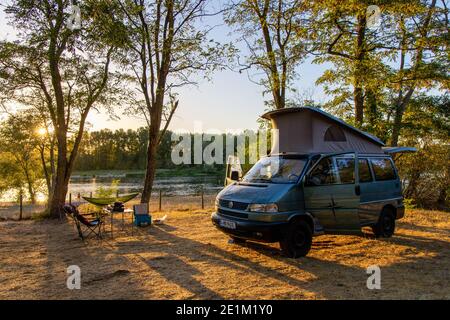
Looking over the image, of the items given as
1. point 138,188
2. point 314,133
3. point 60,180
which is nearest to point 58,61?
point 60,180

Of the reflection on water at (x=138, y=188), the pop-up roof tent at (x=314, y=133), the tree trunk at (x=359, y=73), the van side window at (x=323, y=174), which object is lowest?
the reflection on water at (x=138, y=188)

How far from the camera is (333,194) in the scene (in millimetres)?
6789

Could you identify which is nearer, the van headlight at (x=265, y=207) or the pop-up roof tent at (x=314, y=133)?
the van headlight at (x=265, y=207)

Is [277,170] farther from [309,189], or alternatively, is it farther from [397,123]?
[397,123]

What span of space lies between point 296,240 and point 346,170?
1931mm

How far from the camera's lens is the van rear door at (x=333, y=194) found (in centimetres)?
Result: 662

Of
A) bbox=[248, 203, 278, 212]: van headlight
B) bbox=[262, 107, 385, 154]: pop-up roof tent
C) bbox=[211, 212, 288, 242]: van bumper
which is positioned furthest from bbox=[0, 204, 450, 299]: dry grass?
bbox=[262, 107, 385, 154]: pop-up roof tent

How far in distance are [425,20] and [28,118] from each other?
72.1 feet

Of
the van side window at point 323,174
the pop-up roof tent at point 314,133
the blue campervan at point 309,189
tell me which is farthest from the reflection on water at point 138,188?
the van side window at point 323,174

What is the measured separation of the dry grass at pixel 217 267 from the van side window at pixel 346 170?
154 centimetres

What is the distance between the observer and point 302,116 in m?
7.35

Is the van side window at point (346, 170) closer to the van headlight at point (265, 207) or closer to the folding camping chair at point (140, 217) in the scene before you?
the van headlight at point (265, 207)

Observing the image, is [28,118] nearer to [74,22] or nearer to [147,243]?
[74,22]

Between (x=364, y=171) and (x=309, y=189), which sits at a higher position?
(x=364, y=171)
